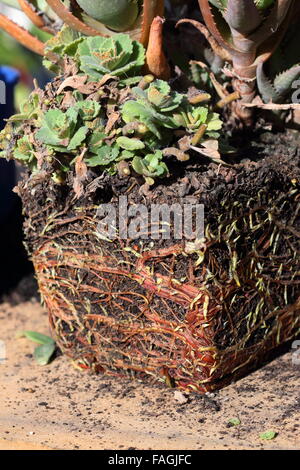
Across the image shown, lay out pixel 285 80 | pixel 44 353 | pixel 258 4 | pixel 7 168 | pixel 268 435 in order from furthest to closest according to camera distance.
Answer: pixel 7 168, pixel 44 353, pixel 285 80, pixel 258 4, pixel 268 435

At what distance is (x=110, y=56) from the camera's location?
1.33 m

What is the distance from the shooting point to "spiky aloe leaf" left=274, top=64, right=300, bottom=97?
1439 mm

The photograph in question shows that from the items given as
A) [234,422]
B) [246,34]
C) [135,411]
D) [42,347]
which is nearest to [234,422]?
[234,422]

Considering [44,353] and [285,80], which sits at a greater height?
[285,80]

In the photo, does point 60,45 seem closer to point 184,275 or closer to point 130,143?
point 130,143

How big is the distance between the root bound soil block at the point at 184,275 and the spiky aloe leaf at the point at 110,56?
0.21m

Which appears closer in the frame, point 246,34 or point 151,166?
point 151,166

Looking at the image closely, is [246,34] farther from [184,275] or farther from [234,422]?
[234,422]

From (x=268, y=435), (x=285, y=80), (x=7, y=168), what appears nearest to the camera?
(x=268, y=435)

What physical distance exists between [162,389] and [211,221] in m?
0.38

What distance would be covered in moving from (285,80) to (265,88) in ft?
0.14

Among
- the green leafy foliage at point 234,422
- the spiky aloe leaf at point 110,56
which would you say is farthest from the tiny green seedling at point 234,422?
the spiky aloe leaf at point 110,56

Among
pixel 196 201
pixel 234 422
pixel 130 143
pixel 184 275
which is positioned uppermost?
pixel 130 143

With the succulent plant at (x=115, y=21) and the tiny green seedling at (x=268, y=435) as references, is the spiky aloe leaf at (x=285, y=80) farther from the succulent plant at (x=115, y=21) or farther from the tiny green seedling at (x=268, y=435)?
the tiny green seedling at (x=268, y=435)
